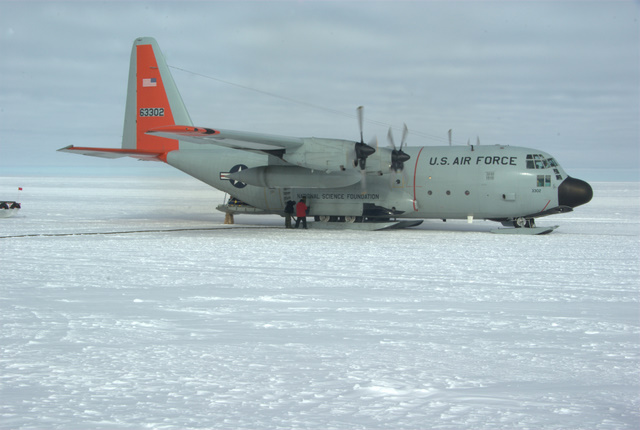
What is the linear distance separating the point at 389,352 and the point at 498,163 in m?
14.3

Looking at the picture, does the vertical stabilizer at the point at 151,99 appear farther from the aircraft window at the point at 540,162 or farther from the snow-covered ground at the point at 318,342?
the aircraft window at the point at 540,162

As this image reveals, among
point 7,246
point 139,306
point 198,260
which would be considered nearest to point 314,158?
point 198,260

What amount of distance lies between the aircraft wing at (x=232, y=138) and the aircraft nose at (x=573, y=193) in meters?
7.89

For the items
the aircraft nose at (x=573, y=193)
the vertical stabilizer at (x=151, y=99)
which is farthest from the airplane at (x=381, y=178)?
the vertical stabilizer at (x=151, y=99)

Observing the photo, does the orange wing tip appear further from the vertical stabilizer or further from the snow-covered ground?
the vertical stabilizer

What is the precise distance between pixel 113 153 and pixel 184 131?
20.6 feet

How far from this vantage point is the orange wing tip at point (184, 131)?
16047 mm

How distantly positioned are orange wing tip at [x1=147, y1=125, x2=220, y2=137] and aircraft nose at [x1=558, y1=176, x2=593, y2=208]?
1022 cm

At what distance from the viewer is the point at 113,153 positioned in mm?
21438

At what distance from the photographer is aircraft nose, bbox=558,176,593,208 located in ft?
59.3

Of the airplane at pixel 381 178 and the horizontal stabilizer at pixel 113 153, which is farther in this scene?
the horizontal stabilizer at pixel 113 153

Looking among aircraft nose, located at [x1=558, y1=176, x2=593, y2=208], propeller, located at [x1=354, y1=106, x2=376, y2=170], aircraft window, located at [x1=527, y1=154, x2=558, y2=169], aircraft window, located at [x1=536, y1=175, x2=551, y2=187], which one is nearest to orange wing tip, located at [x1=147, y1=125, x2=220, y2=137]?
propeller, located at [x1=354, y1=106, x2=376, y2=170]

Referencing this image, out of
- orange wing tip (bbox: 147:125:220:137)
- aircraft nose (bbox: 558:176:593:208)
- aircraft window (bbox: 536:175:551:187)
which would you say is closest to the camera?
orange wing tip (bbox: 147:125:220:137)

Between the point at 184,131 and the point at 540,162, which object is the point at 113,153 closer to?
the point at 184,131
